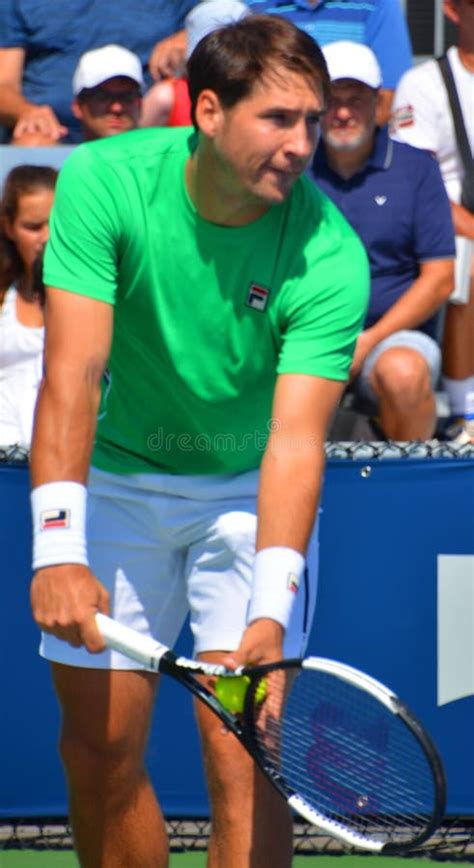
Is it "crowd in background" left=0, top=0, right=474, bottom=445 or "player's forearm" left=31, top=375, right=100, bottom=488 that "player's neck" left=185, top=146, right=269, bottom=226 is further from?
"crowd in background" left=0, top=0, right=474, bottom=445

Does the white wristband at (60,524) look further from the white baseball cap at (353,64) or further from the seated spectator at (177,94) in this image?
the seated spectator at (177,94)

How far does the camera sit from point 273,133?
119 inches

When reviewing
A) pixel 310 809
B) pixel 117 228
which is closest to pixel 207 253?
A: pixel 117 228

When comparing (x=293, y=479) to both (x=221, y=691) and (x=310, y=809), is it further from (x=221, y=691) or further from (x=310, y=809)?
(x=310, y=809)

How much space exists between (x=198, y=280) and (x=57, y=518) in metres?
0.58

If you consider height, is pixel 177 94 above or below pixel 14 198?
above

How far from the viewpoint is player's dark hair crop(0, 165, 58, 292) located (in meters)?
5.28

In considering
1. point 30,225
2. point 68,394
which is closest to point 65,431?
point 68,394

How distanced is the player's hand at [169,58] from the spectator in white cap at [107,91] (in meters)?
0.16

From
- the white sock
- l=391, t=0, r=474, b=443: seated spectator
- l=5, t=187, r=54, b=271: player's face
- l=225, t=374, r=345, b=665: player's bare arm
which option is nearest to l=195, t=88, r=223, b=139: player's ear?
l=225, t=374, r=345, b=665: player's bare arm

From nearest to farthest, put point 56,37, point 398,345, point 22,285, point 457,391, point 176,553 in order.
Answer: point 176,553 → point 398,345 → point 22,285 → point 457,391 → point 56,37

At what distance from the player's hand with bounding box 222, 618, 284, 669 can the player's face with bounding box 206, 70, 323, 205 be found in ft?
2.73

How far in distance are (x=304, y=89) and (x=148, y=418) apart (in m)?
0.79

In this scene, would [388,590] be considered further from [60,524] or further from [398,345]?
[60,524]
